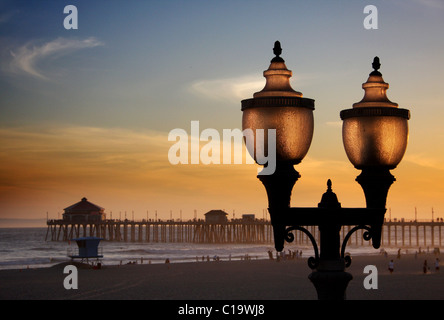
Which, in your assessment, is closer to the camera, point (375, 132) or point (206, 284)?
point (375, 132)

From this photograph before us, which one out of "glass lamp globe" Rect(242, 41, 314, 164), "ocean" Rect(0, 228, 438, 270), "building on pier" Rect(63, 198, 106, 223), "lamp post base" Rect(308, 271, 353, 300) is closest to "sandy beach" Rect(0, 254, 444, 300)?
"ocean" Rect(0, 228, 438, 270)

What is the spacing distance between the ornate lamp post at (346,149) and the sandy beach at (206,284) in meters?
23.9

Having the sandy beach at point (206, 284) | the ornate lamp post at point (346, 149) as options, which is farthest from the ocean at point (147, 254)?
the ornate lamp post at point (346, 149)

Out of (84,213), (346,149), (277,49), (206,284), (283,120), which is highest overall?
(277,49)

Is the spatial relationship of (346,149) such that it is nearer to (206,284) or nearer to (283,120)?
(283,120)

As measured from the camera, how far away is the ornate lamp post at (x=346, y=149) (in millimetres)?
3086

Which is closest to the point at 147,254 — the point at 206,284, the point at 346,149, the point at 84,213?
the point at 84,213

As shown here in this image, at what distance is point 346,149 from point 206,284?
32471mm

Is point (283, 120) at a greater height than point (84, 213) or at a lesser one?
greater

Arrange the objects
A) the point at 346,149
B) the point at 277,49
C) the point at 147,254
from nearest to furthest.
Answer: the point at 277,49, the point at 346,149, the point at 147,254

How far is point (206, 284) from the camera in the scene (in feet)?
116

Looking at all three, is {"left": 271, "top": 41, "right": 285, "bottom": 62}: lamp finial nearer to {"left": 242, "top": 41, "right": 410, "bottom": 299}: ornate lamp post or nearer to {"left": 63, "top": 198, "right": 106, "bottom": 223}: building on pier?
{"left": 242, "top": 41, "right": 410, "bottom": 299}: ornate lamp post

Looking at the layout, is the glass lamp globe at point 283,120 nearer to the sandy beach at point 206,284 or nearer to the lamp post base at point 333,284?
the lamp post base at point 333,284
